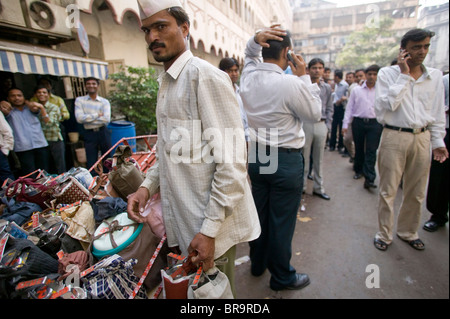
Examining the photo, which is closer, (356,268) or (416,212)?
(356,268)

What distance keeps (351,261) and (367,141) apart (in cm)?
310

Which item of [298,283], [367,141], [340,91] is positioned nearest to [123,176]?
[298,283]

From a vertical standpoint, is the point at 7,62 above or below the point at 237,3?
below

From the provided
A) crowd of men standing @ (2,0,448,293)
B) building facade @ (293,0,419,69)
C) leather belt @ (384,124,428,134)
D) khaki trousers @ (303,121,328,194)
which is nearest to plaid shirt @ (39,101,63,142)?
crowd of men standing @ (2,0,448,293)

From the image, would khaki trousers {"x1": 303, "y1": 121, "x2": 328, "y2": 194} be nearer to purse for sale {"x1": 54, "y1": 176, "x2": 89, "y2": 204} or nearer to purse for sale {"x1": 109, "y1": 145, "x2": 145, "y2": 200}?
purse for sale {"x1": 109, "y1": 145, "x2": 145, "y2": 200}

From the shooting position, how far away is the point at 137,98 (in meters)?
5.94

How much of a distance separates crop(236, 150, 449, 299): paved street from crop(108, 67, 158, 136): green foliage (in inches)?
162

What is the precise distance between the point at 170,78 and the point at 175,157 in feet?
1.41

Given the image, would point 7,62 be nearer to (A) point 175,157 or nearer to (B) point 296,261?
(A) point 175,157

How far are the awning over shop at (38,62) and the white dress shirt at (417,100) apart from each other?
15.6ft

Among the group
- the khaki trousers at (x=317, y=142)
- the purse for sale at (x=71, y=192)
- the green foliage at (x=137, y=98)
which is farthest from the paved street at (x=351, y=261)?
the green foliage at (x=137, y=98)

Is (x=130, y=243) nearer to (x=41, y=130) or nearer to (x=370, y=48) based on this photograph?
(x=41, y=130)

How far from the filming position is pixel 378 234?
3.13 m
